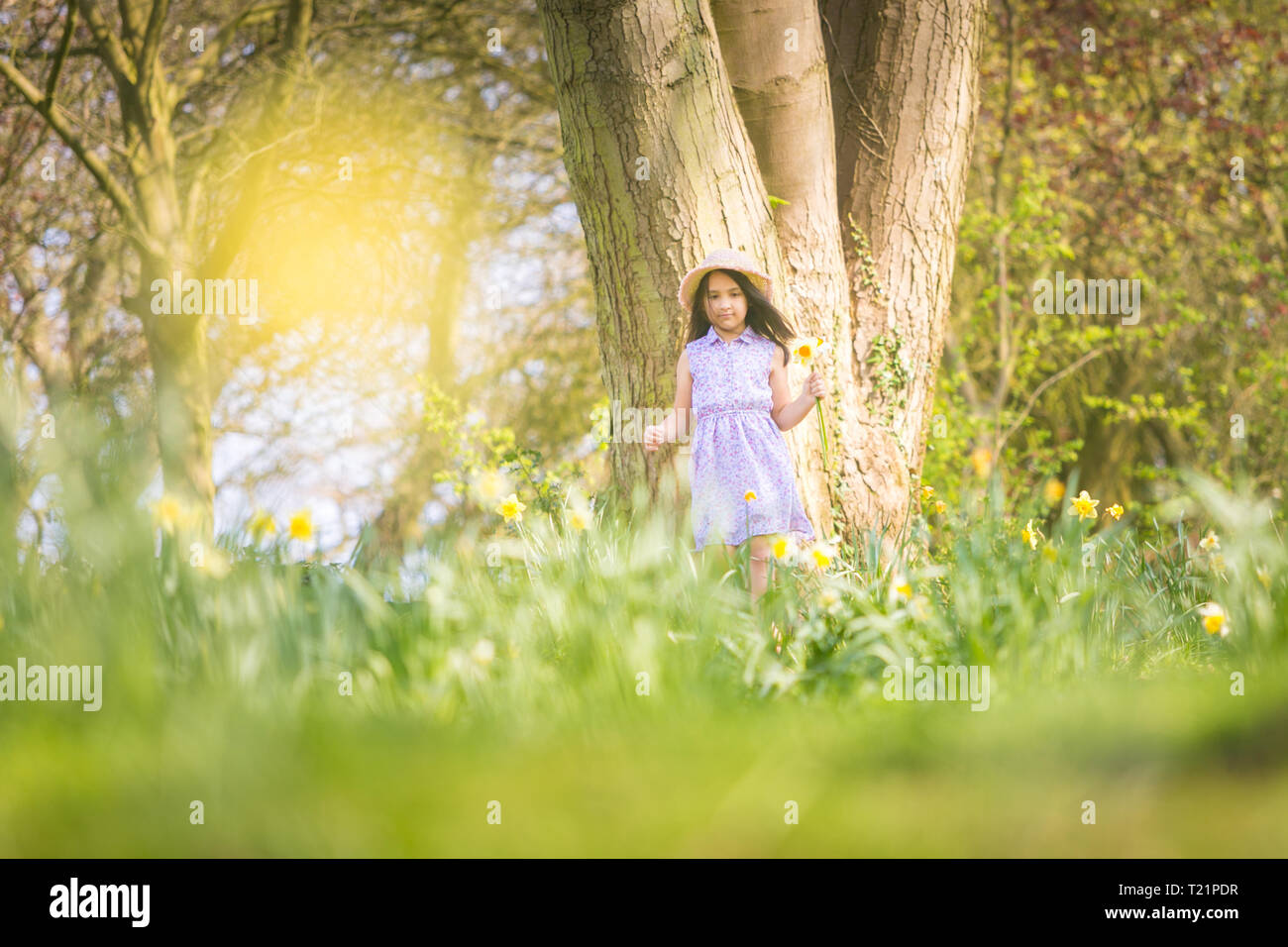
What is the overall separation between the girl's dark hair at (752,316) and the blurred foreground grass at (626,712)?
1123mm

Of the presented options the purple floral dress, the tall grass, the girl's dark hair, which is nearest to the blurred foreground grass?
the tall grass

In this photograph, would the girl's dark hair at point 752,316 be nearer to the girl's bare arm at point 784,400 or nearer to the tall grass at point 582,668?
the girl's bare arm at point 784,400

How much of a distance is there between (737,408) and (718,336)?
12.1 inches

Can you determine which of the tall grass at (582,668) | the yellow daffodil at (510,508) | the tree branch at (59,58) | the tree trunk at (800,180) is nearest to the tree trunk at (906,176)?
the tree trunk at (800,180)

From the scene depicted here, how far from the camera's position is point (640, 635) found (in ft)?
8.39

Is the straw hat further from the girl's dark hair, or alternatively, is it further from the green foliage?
the green foliage

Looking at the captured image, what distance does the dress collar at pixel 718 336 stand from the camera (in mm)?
4152
